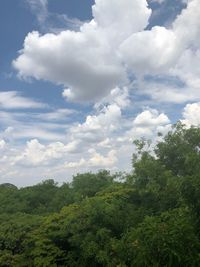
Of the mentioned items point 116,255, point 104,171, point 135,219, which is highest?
point 104,171

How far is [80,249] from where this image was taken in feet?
83.7

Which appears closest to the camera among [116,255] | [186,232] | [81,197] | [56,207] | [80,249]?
[186,232]

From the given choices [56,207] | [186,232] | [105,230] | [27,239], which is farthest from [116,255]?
[56,207]

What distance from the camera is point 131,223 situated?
79.0 ft

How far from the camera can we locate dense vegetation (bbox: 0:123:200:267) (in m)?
17.5

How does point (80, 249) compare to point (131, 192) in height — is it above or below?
below

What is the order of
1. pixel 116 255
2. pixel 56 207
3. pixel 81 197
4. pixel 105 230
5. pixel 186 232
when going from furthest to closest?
1. pixel 56 207
2. pixel 81 197
3. pixel 105 230
4. pixel 116 255
5. pixel 186 232

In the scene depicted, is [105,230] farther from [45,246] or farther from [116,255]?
[45,246]

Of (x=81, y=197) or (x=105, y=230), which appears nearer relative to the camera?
(x=105, y=230)

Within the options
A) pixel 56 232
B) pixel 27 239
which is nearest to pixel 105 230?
pixel 56 232

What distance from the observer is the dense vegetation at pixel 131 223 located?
17.5 metres

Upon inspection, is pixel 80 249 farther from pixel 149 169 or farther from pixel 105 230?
pixel 149 169

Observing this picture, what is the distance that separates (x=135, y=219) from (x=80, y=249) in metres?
3.80

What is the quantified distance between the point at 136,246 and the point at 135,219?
19.3ft
